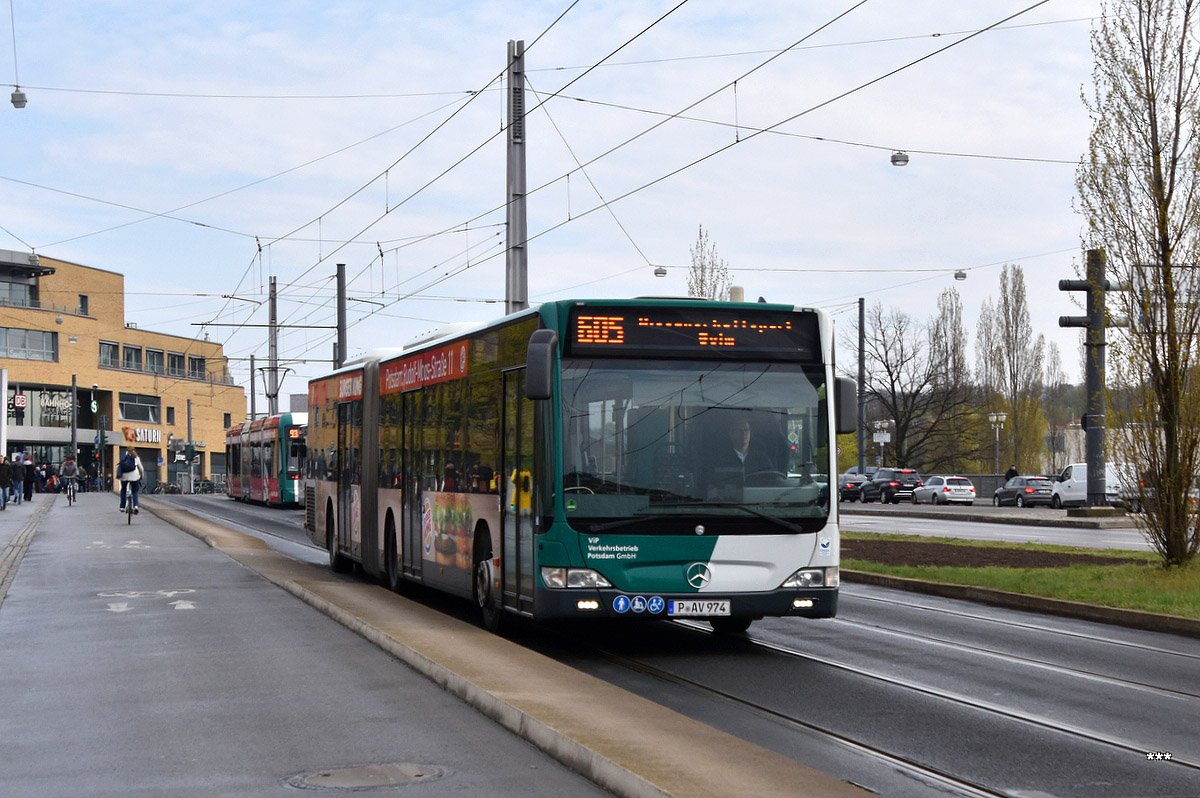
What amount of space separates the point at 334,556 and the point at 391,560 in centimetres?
407

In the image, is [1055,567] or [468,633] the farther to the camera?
[1055,567]

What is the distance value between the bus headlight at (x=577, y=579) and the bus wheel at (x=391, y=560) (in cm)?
614

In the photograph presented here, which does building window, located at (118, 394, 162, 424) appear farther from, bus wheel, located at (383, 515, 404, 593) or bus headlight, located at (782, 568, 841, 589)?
bus headlight, located at (782, 568, 841, 589)

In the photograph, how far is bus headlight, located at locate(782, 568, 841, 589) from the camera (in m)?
11.4

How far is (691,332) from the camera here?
11688 mm

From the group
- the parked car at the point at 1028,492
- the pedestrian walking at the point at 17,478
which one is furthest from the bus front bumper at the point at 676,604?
the parked car at the point at 1028,492

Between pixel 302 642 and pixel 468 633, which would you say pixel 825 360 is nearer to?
pixel 468 633

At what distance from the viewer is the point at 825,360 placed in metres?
11.8

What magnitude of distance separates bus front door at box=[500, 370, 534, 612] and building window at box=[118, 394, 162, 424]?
312ft

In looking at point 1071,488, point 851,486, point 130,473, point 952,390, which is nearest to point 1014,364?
point 952,390

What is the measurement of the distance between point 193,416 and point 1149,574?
107029 millimetres

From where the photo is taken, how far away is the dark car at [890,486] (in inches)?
2477

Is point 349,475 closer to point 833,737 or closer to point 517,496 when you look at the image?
point 517,496

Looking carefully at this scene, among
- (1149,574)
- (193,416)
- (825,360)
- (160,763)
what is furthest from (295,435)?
(193,416)
